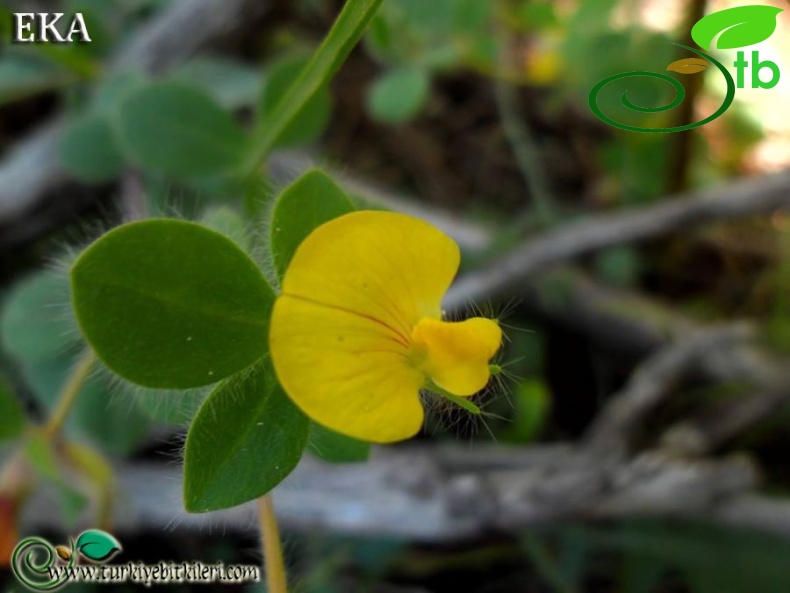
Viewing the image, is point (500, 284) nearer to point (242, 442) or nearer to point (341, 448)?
point (341, 448)

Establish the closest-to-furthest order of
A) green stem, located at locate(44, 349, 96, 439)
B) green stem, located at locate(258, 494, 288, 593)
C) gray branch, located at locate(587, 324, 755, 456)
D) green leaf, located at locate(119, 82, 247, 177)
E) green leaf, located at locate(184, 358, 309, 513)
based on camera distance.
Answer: green leaf, located at locate(184, 358, 309, 513) → green stem, located at locate(258, 494, 288, 593) → green stem, located at locate(44, 349, 96, 439) → green leaf, located at locate(119, 82, 247, 177) → gray branch, located at locate(587, 324, 755, 456)

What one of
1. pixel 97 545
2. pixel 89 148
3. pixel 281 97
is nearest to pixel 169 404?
pixel 97 545

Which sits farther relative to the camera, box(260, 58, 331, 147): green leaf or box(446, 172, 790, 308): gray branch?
box(446, 172, 790, 308): gray branch

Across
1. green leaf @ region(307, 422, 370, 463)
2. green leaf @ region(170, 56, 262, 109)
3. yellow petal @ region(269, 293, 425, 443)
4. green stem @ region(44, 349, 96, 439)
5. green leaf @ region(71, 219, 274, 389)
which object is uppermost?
yellow petal @ region(269, 293, 425, 443)

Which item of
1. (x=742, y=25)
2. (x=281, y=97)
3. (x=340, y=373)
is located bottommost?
(x=281, y=97)

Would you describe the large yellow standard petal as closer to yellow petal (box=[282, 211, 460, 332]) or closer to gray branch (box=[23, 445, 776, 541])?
yellow petal (box=[282, 211, 460, 332])

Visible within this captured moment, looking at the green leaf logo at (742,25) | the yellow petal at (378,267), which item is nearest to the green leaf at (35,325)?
the yellow petal at (378,267)

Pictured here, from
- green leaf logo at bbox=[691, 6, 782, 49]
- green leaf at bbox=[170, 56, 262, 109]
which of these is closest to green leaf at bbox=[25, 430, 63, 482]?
green leaf at bbox=[170, 56, 262, 109]
